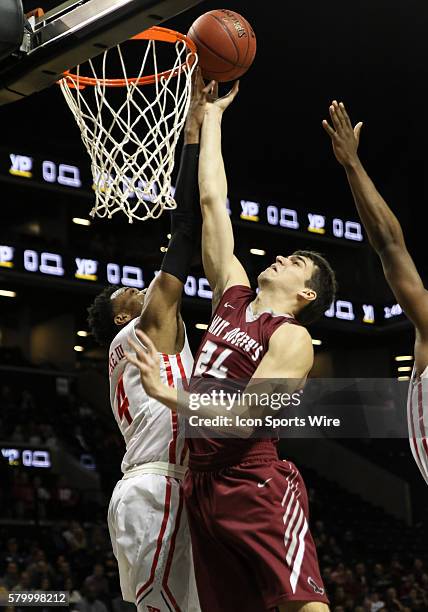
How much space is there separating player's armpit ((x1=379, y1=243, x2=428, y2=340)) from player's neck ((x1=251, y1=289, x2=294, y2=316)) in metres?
0.50

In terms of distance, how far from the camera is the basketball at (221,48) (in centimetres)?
390

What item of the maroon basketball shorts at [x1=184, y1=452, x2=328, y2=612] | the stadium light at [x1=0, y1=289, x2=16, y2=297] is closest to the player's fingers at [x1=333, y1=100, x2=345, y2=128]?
the maroon basketball shorts at [x1=184, y1=452, x2=328, y2=612]

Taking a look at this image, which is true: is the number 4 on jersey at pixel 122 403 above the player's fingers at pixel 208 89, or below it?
below

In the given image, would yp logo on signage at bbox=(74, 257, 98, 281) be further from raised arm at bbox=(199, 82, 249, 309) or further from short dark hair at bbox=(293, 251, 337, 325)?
short dark hair at bbox=(293, 251, 337, 325)

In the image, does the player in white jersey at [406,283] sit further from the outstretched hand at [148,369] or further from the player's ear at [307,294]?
the outstretched hand at [148,369]

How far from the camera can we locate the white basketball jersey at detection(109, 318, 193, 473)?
11.4 feet

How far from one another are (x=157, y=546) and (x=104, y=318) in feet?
3.52

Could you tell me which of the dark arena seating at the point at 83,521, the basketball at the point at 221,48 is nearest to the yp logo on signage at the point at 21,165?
the dark arena seating at the point at 83,521

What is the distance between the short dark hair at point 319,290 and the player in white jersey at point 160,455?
43cm

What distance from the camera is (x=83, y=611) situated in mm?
8938

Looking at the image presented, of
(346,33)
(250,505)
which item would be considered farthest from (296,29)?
(250,505)

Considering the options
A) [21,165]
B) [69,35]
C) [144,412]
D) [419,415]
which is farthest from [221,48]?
[21,165]

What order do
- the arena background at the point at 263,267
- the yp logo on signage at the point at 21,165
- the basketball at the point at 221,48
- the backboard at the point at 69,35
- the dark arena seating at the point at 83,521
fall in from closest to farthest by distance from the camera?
the backboard at the point at 69,35 < the basketball at the point at 221,48 < the dark arena seating at the point at 83,521 < the arena background at the point at 263,267 < the yp logo on signage at the point at 21,165

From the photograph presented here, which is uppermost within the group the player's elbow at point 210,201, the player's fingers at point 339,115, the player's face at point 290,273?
the player's fingers at point 339,115
